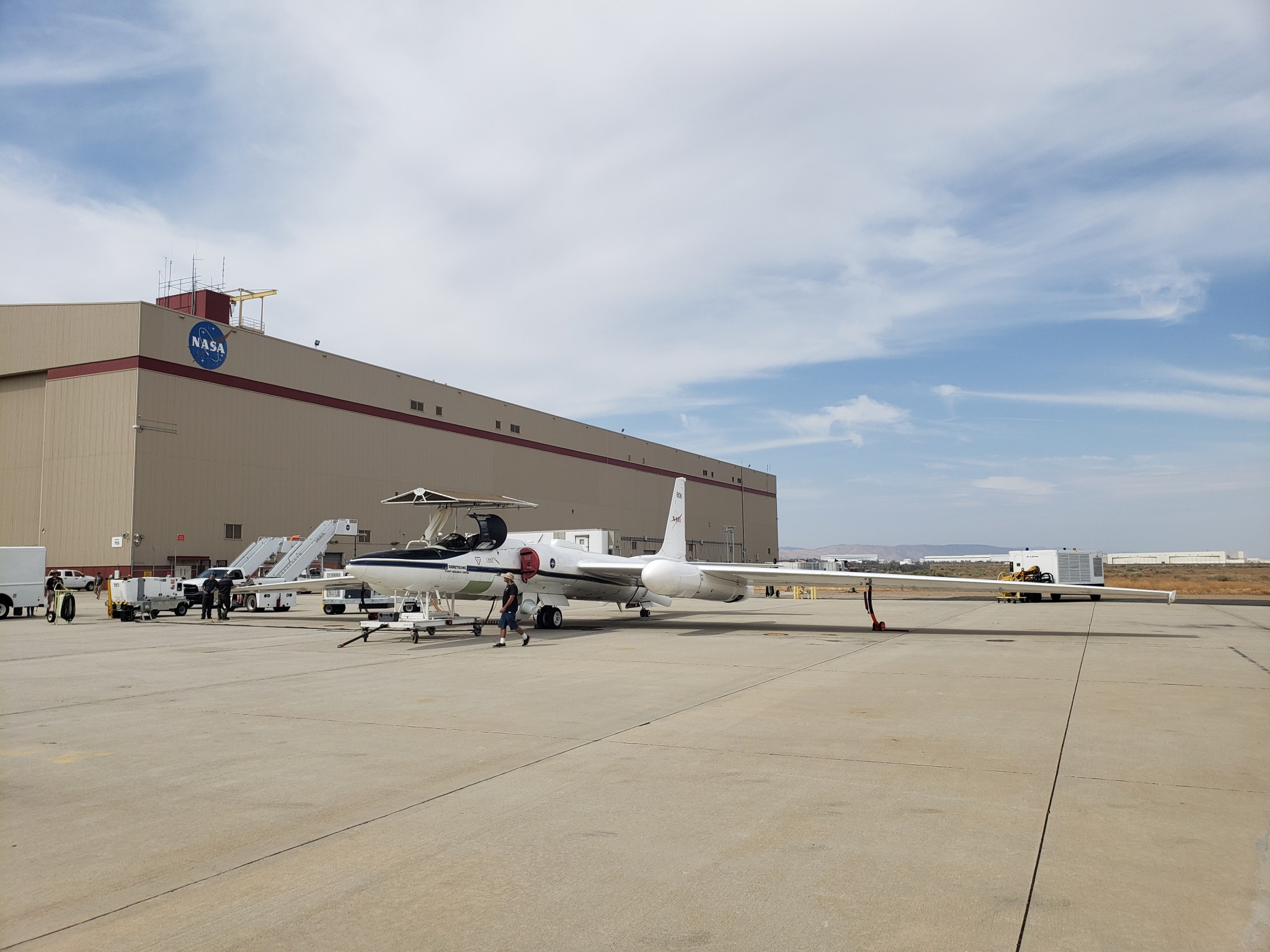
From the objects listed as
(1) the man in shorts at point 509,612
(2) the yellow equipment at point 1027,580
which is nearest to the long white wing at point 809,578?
(1) the man in shorts at point 509,612

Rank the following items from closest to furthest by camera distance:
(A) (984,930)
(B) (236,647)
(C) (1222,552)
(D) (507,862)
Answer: (A) (984,930)
(D) (507,862)
(B) (236,647)
(C) (1222,552)

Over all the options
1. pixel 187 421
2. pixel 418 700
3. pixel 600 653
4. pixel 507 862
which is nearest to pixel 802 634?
pixel 600 653

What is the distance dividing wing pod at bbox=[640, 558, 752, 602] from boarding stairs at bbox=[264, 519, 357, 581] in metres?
17.1

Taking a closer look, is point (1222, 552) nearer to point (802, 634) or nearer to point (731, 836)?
point (802, 634)

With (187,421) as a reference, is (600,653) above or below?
below

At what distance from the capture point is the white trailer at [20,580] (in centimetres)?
2588

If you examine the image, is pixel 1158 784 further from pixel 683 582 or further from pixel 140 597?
pixel 140 597

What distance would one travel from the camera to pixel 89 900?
3980 millimetres

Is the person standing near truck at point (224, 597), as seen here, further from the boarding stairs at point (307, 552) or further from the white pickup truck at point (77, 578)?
the white pickup truck at point (77, 578)

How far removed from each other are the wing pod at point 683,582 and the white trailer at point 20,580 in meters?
20.3

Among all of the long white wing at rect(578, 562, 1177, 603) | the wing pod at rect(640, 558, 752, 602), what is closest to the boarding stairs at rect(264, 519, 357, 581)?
the long white wing at rect(578, 562, 1177, 603)

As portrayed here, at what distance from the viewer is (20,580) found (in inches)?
1032

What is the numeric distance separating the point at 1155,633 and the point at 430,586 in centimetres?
1657

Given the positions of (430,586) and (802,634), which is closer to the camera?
(430,586)
